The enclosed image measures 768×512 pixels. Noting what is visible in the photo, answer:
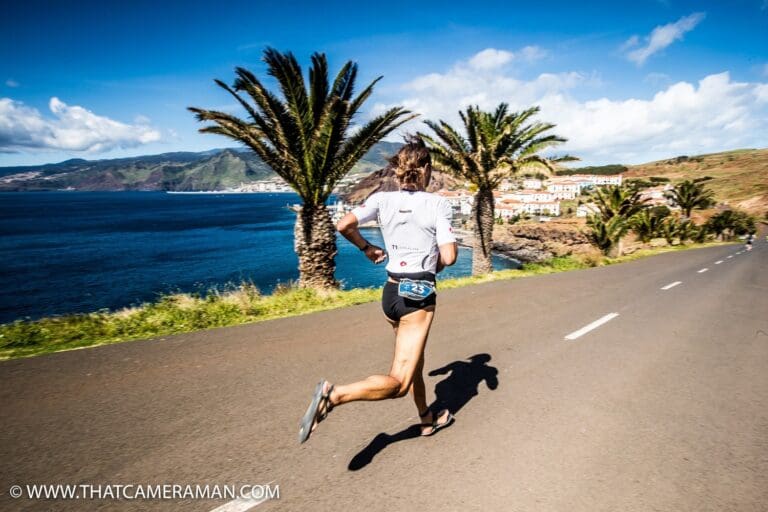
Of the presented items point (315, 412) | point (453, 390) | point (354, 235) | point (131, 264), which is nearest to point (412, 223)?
point (354, 235)

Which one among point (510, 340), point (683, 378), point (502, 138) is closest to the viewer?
point (683, 378)

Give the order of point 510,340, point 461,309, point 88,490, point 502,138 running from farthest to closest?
point 502,138 < point 461,309 < point 510,340 < point 88,490

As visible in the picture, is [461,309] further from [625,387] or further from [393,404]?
[393,404]

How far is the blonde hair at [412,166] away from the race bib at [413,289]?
714 millimetres

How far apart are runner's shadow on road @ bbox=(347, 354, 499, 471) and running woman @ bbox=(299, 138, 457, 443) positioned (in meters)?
0.64

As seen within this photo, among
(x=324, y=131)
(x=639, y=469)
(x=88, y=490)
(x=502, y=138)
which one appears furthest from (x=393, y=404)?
(x=502, y=138)

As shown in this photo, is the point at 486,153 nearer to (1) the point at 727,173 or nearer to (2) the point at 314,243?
(2) the point at 314,243

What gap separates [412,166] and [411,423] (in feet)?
7.11

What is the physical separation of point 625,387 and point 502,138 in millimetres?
15564

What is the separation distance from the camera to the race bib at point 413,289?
261 cm

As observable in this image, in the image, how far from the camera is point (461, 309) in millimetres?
7938

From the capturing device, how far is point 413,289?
8.57 feet

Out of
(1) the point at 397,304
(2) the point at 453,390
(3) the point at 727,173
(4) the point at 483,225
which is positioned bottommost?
(2) the point at 453,390

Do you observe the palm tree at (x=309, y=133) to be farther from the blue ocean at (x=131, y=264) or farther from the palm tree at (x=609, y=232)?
the palm tree at (x=609, y=232)
